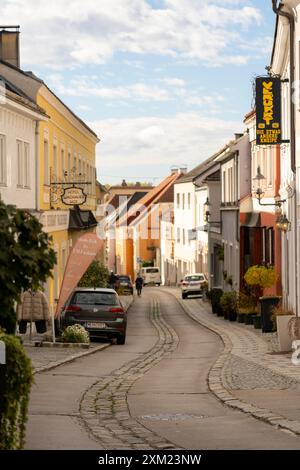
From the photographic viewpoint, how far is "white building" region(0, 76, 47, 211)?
926 inches

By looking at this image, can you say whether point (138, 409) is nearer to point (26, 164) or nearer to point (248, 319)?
point (26, 164)

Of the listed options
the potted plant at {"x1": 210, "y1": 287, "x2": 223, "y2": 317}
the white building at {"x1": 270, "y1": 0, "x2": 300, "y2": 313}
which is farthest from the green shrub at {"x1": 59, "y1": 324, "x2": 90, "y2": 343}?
the potted plant at {"x1": 210, "y1": 287, "x2": 223, "y2": 317}

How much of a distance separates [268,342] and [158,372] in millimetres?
6980

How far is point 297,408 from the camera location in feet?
39.4

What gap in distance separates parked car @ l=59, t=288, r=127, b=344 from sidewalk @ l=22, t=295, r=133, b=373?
0.49 metres

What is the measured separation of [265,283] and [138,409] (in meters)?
17.0

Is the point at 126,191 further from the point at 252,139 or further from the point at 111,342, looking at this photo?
the point at 111,342

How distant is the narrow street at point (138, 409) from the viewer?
9.85 metres

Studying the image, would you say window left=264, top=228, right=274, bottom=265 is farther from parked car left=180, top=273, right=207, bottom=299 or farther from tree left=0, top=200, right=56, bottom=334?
tree left=0, top=200, right=56, bottom=334

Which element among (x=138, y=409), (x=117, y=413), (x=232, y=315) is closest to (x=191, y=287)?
(x=232, y=315)

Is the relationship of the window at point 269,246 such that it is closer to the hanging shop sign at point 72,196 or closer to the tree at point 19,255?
the hanging shop sign at point 72,196

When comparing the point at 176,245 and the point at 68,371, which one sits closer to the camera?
the point at 68,371

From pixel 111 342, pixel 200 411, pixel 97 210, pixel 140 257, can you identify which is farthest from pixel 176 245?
pixel 200 411

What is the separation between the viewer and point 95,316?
24562 millimetres
